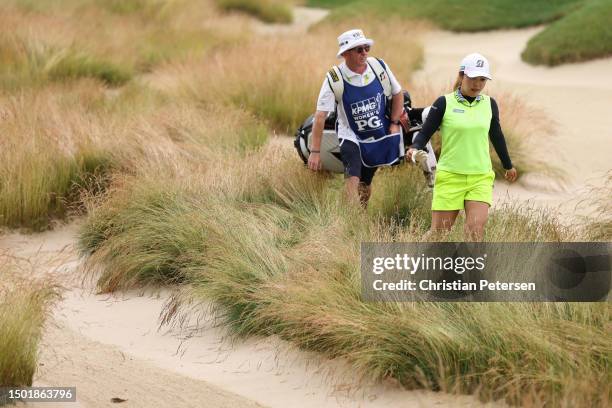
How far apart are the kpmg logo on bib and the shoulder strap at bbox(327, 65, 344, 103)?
14 centimetres

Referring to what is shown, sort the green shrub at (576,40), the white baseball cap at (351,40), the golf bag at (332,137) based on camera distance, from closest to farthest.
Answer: the white baseball cap at (351,40), the golf bag at (332,137), the green shrub at (576,40)

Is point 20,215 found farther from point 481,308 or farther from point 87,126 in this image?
point 481,308

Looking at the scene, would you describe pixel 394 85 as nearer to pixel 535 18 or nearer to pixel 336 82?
pixel 336 82

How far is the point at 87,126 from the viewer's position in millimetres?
11242

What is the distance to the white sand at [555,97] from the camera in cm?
1152

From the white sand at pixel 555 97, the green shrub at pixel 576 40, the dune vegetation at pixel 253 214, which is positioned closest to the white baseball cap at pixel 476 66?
the dune vegetation at pixel 253 214

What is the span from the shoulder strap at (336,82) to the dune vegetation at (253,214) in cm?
82

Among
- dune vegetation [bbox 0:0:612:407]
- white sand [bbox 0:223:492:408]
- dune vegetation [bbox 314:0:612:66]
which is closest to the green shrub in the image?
dune vegetation [bbox 314:0:612:66]

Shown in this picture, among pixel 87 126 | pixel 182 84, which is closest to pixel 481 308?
pixel 87 126

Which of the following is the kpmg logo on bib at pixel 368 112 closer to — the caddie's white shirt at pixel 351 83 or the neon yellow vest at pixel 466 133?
the caddie's white shirt at pixel 351 83

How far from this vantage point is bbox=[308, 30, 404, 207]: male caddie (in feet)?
27.1

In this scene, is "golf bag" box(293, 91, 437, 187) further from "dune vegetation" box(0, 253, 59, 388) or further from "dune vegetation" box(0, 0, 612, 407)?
"dune vegetation" box(0, 253, 59, 388)

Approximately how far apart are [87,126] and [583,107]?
7141mm

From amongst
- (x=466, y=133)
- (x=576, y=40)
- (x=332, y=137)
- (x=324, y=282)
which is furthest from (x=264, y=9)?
(x=324, y=282)
